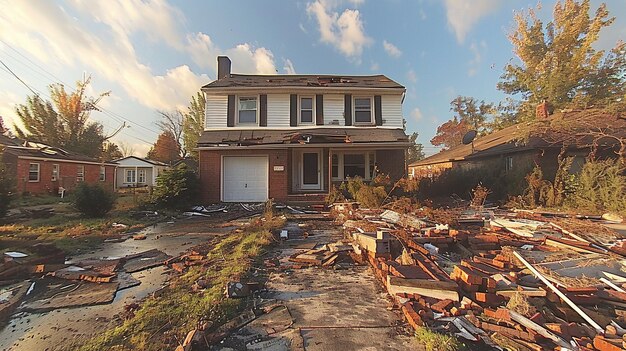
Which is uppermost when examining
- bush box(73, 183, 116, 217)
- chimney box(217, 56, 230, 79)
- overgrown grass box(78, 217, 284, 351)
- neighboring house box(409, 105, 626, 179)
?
chimney box(217, 56, 230, 79)

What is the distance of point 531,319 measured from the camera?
9.37ft

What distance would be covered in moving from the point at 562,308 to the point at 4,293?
7.30 meters

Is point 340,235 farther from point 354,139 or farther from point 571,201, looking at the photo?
point 571,201

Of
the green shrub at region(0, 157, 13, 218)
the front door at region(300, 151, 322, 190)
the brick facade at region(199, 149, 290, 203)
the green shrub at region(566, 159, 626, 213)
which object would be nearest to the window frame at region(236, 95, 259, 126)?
the brick facade at region(199, 149, 290, 203)

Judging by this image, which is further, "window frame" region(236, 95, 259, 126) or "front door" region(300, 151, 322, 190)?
"front door" region(300, 151, 322, 190)

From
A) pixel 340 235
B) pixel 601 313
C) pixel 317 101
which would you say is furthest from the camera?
pixel 317 101

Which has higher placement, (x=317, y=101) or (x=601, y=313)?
(x=317, y=101)

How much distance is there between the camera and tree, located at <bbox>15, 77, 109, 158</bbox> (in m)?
31.4

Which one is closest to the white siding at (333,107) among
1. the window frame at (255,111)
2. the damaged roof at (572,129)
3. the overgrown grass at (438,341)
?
the window frame at (255,111)

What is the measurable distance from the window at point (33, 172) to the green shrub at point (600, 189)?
99.4 ft

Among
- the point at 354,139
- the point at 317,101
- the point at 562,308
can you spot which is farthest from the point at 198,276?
the point at 317,101

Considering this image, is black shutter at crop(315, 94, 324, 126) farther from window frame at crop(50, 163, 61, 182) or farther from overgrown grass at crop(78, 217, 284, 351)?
window frame at crop(50, 163, 61, 182)

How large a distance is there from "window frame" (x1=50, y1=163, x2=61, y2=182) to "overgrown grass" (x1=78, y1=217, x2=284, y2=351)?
78.2 ft

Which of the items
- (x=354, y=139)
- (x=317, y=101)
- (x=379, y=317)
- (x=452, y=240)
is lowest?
(x=379, y=317)
